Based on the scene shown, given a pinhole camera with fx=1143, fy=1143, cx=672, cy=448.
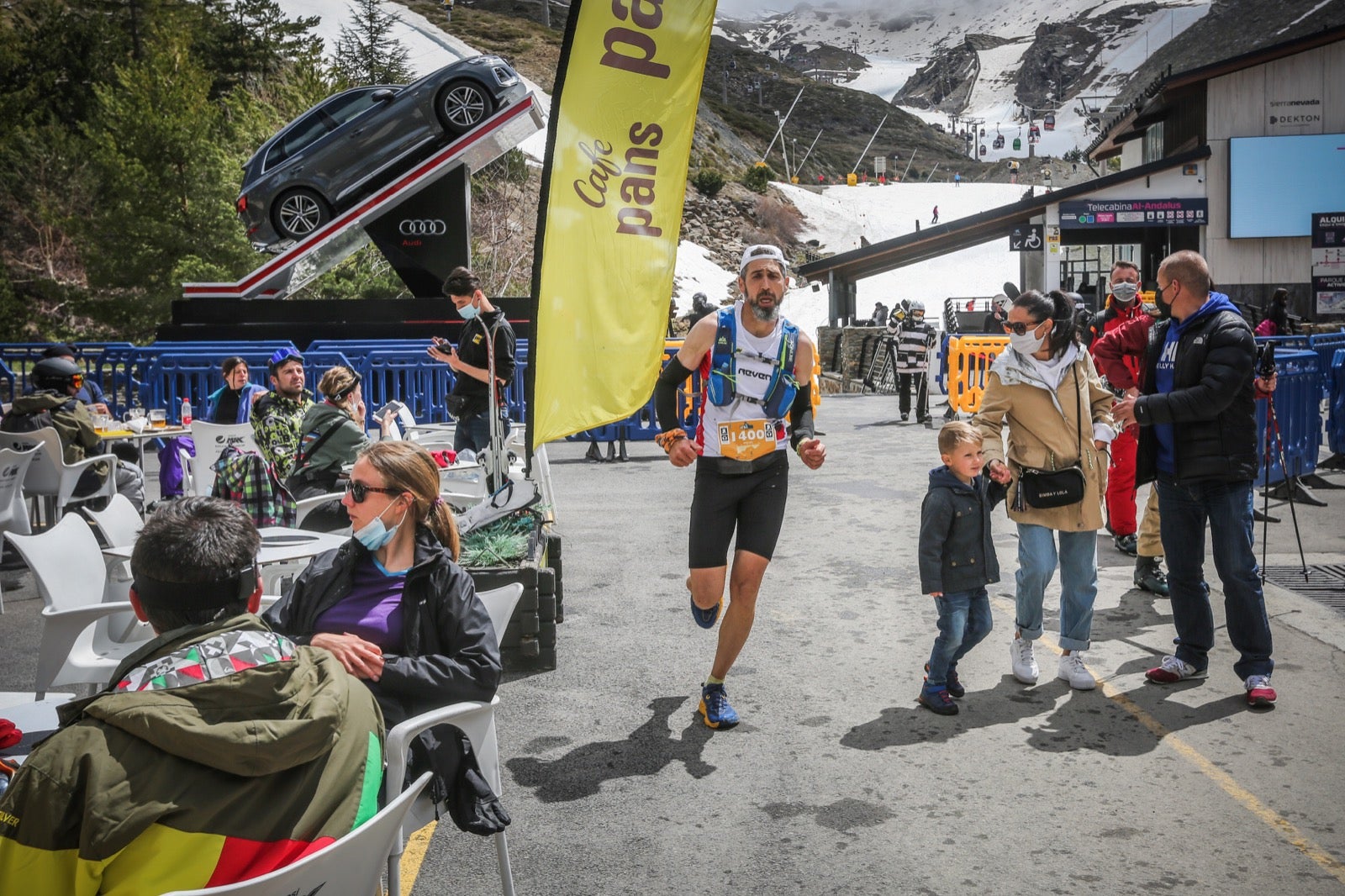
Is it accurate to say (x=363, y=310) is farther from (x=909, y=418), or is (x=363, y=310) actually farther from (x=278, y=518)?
(x=278, y=518)

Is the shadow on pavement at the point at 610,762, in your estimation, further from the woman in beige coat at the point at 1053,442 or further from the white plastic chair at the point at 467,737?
the woman in beige coat at the point at 1053,442

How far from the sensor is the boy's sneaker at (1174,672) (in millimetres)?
5688

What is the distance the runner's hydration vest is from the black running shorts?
9.6 inches

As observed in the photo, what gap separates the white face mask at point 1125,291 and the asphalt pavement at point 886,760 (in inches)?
76.5

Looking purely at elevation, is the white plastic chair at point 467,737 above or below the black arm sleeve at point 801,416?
below

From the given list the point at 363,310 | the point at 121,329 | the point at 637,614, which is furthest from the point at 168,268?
the point at 637,614

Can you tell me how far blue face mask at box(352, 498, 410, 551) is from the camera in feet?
11.7

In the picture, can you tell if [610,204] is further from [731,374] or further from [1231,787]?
[1231,787]

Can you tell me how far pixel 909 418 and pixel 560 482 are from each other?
862cm

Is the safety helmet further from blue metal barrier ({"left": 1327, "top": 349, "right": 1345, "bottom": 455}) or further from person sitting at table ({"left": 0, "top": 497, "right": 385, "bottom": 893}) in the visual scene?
blue metal barrier ({"left": 1327, "top": 349, "right": 1345, "bottom": 455})

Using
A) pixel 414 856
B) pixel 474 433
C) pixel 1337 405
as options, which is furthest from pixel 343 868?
pixel 1337 405

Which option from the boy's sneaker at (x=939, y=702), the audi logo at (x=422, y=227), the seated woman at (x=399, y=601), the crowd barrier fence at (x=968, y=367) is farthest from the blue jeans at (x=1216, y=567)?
the audi logo at (x=422, y=227)

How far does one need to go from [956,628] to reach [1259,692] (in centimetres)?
144

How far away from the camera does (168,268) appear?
3681cm
